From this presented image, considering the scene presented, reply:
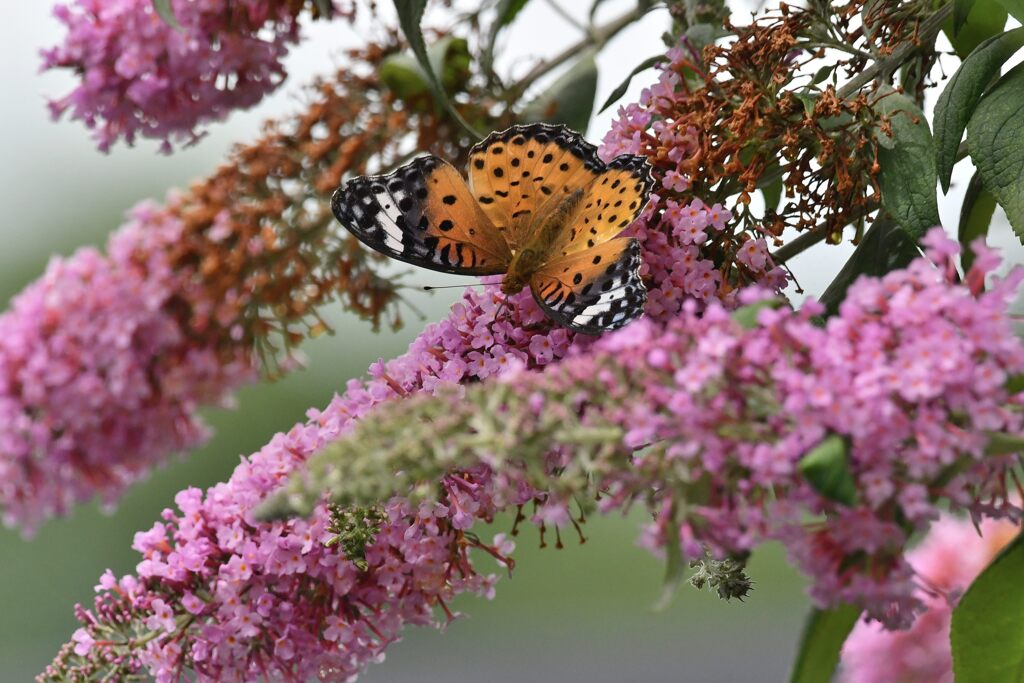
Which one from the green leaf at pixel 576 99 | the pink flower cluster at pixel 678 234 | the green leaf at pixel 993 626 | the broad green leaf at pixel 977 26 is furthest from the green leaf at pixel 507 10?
the green leaf at pixel 993 626

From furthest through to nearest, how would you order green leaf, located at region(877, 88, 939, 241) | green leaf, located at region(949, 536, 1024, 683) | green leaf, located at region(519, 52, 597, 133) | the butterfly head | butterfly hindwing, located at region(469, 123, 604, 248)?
green leaf, located at region(519, 52, 597, 133) → butterfly hindwing, located at region(469, 123, 604, 248) → the butterfly head → green leaf, located at region(877, 88, 939, 241) → green leaf, located at region(949, 536, 1024, 683)

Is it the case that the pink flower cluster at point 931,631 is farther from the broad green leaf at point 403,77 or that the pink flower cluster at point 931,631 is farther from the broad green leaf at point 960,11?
the broad green leaf at point 403,77

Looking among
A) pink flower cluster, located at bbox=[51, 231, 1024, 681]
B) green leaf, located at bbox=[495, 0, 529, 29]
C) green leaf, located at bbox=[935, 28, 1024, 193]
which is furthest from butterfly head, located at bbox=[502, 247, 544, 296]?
green leaf, located at bbox=[495, 0, 529, 29]

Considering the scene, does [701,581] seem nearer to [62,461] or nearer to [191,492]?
[191,492]

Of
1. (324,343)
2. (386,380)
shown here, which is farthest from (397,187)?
(324,343)

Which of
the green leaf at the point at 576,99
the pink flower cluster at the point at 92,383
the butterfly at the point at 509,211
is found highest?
the green leaf at the point at 576,99

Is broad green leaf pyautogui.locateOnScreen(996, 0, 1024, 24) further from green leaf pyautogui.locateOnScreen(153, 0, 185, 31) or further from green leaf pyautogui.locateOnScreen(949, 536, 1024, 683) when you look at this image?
green leaf pyautogui.locateOnScreen(153, 0, 185, 31)

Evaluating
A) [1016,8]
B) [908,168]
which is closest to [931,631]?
[908,168]
